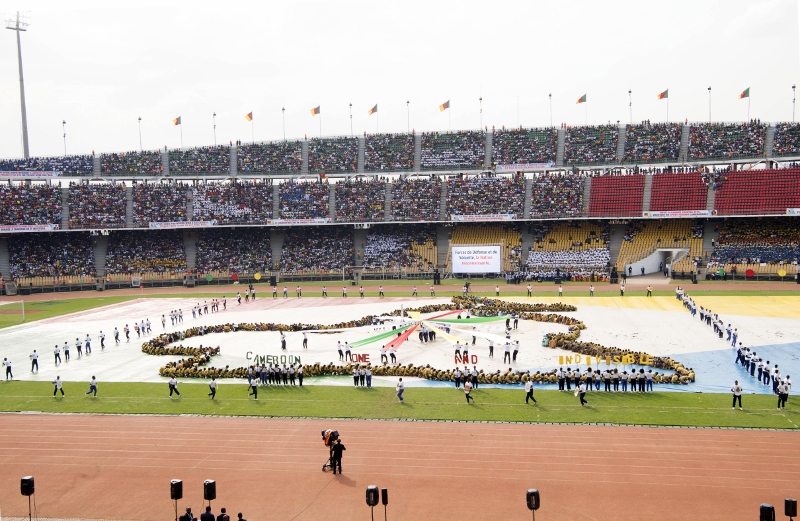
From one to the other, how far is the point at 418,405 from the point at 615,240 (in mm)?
45145

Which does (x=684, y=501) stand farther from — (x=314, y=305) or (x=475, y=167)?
(x=475, y=167)

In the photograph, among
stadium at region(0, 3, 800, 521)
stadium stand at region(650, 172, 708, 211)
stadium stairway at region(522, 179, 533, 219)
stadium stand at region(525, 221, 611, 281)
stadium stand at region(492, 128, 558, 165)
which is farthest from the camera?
stadium stand at region(492, 128, 558, 165)

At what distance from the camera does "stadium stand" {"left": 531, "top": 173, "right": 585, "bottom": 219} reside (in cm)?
6431

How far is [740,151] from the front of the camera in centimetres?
6331

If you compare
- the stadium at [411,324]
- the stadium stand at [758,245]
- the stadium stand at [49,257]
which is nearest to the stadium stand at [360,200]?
the stadium at [411,324]

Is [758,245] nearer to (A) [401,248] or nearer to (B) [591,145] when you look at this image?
(B) [591,145]

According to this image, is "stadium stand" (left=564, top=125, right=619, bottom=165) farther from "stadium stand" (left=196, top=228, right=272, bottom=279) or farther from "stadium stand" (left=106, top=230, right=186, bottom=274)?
"stadium stand" (left=106, top=230, right=186, bottom=274)

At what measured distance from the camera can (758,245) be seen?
57.9 metres

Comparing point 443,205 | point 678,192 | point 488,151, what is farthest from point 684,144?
point 443,205

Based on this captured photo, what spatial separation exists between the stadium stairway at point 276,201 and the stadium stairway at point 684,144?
42664 millimetres

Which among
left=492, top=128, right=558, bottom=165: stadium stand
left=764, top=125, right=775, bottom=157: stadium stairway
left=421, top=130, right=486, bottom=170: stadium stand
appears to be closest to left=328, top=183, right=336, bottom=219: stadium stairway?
left=421, top=130, right=486, bottom=170: stadium stand

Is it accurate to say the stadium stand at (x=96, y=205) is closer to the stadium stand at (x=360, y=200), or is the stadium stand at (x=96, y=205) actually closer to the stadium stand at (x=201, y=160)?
the stadium stand at (x=201, y=160)

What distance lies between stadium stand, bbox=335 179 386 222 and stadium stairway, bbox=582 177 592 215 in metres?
21.0

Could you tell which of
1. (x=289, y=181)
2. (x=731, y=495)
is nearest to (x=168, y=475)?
(x=731, y=495)
